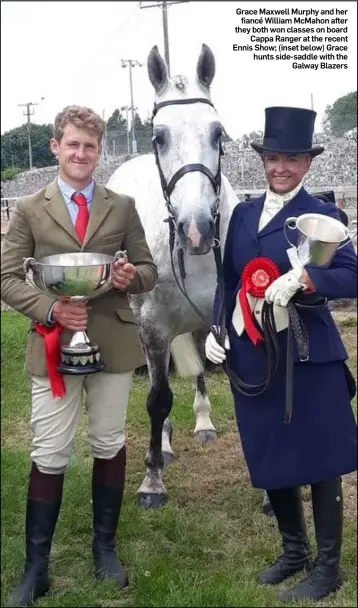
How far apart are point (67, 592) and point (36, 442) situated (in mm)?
591

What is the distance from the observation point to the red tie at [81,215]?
2.75 meters

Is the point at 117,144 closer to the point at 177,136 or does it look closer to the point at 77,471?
the point at 177,136

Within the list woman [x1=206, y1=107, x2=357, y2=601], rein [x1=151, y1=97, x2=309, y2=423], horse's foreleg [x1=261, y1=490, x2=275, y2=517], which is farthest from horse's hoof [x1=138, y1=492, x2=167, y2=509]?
rein [x1=151, y1=97, x2=309, y2=423]

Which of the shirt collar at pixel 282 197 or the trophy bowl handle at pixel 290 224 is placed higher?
the shirt collar at pixel 282 197

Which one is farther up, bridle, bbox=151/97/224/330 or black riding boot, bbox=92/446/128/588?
bridle, bbox=151/97/224/330

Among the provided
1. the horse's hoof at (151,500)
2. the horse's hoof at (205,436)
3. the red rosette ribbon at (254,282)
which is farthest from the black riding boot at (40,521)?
the horse's hoof at (205,436)

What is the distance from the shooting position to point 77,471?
11.9 ft

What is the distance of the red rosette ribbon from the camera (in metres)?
A: 2.63

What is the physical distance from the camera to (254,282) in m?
2.66

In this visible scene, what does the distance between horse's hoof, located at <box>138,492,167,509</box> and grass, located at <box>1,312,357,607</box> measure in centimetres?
5

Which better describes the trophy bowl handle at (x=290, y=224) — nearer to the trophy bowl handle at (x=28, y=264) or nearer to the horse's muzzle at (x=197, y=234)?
the horse's muzzle at (x=197, y=234)

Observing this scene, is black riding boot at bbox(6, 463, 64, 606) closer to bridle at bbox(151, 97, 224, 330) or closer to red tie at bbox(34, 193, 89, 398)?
red tie at bbox(34, 193, 89, 398)

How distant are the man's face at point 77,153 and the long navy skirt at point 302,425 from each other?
35.8 inches

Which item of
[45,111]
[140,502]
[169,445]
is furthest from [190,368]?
[45,111]
